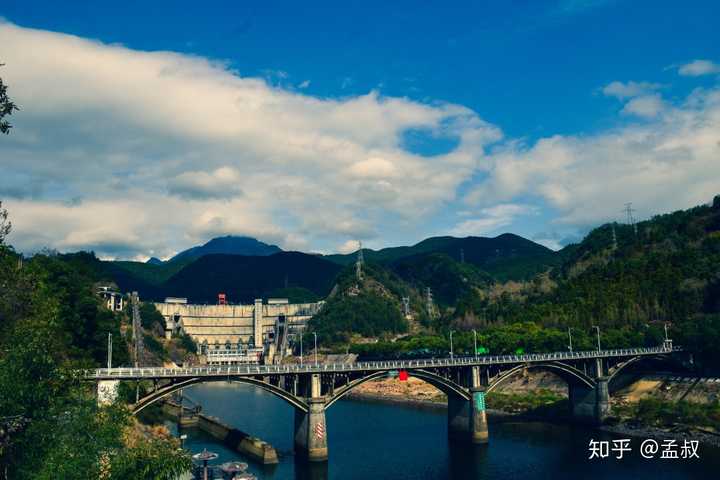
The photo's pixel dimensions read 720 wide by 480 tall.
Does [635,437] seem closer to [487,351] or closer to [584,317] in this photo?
[487,351]

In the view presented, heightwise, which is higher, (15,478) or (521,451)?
(15,478)

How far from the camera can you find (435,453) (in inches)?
3273

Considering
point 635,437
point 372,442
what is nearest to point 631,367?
point 635,437

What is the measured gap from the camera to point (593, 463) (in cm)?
7606

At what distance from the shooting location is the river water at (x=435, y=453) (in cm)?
7156

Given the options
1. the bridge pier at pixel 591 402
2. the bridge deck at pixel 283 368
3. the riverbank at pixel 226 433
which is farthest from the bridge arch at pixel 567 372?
the riverbank at pixel 226 433

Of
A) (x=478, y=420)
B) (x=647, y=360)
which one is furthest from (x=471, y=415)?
(x=647, y=360)

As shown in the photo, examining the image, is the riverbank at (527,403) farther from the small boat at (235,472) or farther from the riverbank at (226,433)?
the small boat at (235,472)

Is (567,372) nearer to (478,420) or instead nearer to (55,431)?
(478,420)

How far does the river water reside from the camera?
235 ft

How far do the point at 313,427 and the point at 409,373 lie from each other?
18.1m

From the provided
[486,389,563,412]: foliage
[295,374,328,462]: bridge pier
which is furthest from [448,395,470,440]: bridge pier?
[486,389,563,412]: foliage

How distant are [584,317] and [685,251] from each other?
1583 inches

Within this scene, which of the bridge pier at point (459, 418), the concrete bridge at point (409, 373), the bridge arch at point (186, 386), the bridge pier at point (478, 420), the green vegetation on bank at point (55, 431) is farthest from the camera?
the bridge pier at point (459, 418)
